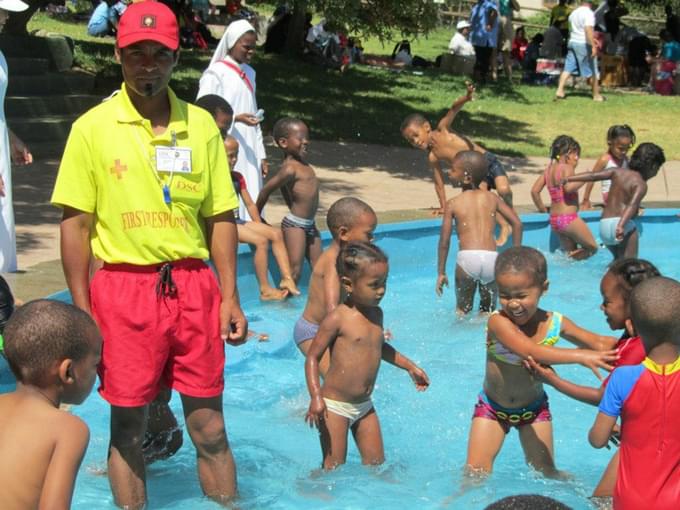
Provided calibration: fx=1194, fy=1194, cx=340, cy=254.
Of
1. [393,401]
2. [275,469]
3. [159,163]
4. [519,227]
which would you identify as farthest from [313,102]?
[159,163]

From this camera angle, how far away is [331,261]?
615 centimetres

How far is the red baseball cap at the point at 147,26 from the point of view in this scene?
435 cm

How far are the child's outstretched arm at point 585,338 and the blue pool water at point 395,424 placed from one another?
2.40 ft

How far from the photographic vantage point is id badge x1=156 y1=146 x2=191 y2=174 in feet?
14.6

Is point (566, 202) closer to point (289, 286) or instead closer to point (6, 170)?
point (289, 286)

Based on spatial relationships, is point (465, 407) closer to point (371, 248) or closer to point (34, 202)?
point (371, 248)

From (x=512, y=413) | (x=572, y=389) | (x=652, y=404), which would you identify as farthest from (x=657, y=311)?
(x=512, y=413)

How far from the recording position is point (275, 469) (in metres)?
5.92

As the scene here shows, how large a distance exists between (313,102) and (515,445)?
39.4 ft

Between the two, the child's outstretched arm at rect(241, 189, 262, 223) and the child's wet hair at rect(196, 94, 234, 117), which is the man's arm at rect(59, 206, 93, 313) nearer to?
the child's wet hair at rect(196, 94, 234, 117)

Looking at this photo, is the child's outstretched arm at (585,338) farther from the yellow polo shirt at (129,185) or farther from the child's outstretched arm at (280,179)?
the child's outstretched arm at (280,179)

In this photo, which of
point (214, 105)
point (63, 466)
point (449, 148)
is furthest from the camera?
point (449, 148)

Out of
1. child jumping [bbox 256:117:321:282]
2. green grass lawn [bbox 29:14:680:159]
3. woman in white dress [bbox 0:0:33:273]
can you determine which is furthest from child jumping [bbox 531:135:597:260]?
green grass lawn [bbox 29:14:680:159]

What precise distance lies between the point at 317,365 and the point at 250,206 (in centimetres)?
405
